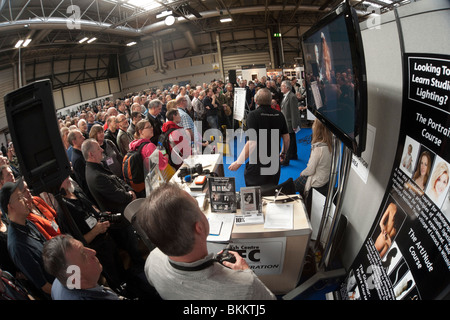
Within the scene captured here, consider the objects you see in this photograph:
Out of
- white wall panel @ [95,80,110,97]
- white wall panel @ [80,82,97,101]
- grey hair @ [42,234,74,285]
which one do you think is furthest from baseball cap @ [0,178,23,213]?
white wall panel @ [95,80,110,97]

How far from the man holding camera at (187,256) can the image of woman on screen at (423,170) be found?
83 centimetres

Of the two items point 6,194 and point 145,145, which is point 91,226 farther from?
point 145,145

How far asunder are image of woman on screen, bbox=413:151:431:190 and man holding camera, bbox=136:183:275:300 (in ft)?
2.72

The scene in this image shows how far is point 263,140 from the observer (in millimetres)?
2896

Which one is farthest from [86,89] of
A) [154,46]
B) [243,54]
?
[243,54]

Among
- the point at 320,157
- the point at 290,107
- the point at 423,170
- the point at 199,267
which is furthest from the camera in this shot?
the point at 290,107

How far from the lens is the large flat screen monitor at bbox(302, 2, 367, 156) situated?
1.13m

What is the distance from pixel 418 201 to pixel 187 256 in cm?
104

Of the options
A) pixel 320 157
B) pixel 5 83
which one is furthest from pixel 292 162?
pixel 5 83

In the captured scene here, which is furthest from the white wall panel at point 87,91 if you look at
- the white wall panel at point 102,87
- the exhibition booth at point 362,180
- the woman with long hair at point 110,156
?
the exhibition booth at point 362,180

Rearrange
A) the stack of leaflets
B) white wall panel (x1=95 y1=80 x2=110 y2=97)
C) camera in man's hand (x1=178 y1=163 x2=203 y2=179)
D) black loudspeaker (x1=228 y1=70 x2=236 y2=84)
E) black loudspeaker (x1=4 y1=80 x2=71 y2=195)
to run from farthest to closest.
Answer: white wall panel (x1=95 y1=80 x2=110 y2=97)
black loudspeaker (x1=228 y1=70 x2=236 y2=84)
camera in man's hand (x1=178 y1=163 x2=203 y2=179)
the stack of leaflets
black loudspeaker (x1=4 y1=80 x2=71 y2=195)

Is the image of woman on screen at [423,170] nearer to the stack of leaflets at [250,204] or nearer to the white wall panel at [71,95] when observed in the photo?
the stack of leaflets at [250,204]

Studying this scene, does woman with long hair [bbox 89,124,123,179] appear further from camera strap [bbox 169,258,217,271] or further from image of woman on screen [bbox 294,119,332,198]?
camera strap [bbox 169,258,217,271]
